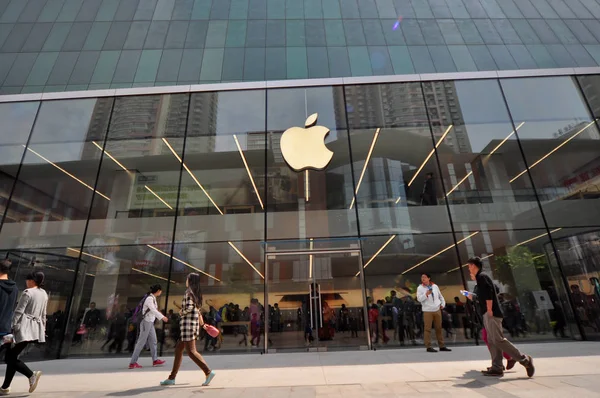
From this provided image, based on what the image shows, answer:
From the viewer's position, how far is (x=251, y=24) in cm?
1342

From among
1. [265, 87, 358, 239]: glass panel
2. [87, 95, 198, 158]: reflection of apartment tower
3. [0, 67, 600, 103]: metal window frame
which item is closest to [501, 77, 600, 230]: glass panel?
[0, 67, 600, 103]: metal window frame

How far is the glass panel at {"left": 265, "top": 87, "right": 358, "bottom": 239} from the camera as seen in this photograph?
1056 cm

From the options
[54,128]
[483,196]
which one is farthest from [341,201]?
[54,128]

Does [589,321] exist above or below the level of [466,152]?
below

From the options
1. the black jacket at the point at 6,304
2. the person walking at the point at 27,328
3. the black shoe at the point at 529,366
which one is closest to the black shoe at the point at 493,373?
the black shoe at the point at 529,366

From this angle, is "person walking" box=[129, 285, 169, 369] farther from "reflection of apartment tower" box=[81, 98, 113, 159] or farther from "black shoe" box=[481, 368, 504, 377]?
"reflection of apartment tower" box=[81, 98, 113, 159]

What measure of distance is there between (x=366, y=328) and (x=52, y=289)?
8869 millimetres

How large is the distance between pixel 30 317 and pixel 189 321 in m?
2.22

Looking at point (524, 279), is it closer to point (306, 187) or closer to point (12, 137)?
point (306, 187)

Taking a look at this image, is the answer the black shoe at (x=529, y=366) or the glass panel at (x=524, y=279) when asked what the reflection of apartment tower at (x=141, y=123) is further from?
the black shoe at (x=529, y=366)

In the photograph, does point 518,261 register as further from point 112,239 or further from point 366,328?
point 112,239

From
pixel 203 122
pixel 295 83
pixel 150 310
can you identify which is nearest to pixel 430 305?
pixel 150 310

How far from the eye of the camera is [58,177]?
448 inches

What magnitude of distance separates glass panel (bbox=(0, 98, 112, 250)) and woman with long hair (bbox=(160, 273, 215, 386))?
7686mm
